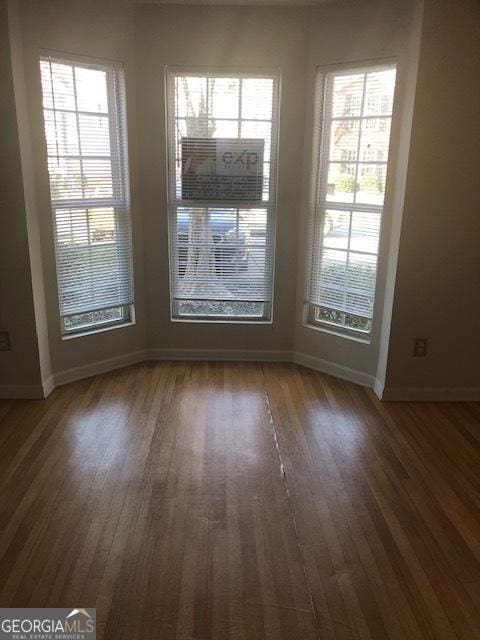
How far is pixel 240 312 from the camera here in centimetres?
391

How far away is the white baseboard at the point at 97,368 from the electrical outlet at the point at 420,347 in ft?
6.75

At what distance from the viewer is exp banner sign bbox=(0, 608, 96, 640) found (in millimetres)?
1651

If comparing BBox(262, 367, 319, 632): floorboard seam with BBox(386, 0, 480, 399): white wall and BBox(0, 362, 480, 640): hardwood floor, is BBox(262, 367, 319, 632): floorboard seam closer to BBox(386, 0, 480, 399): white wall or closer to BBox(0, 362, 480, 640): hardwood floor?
BBox(0, 362, 480, 640): hardwood floor

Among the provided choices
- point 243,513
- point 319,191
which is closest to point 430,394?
point 319,191

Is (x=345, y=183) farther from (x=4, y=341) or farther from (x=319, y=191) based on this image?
(x=4, y=341)

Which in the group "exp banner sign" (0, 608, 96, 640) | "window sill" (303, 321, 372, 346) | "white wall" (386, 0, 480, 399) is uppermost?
"white wall" (386, 0, 480, 399)

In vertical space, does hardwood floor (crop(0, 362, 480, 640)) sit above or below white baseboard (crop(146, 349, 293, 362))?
below

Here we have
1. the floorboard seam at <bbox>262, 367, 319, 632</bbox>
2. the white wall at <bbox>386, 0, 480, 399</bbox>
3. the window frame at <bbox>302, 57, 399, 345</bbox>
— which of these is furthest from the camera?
the window frame at <bbox>302, 57, 399, 345</bbox>

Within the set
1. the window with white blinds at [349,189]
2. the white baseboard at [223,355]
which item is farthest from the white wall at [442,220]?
the white baseboard at [223,355]

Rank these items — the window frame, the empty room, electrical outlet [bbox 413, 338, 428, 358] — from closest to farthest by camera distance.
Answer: the empty room → the window frame → electrical outlet [bbox 413, 338, 428, 358]

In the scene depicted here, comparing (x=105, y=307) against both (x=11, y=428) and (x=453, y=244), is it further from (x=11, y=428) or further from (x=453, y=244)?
(x=453, y=244)

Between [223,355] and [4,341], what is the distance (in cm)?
161

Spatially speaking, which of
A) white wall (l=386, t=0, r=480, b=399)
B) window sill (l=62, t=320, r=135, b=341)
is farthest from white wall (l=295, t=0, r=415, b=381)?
window sill (l=62, t=320, r=135, b=341)

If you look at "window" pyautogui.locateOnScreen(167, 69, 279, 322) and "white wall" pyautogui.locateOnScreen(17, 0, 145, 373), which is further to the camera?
"window" pyautogui.locateOnScreen(167, 69, 279, 322)
